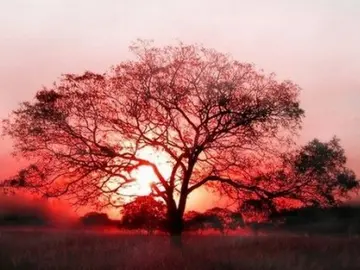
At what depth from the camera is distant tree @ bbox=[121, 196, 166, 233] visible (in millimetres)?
32125

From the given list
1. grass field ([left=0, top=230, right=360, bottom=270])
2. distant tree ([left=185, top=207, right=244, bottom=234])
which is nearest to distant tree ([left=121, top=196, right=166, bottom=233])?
distant tree ([left=185, top=207, right=244, bottom=234])

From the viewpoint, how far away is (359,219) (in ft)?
157

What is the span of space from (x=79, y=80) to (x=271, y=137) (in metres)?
9.32

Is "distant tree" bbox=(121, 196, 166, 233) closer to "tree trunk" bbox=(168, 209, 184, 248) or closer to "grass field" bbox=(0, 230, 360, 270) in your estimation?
"tree trunk" bbox=(168, 209, 184, 248)

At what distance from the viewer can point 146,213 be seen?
3288 cm

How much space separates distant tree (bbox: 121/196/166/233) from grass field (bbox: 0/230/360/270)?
5.99 m

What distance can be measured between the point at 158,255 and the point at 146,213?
539 inches

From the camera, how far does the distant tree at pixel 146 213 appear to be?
32.1m

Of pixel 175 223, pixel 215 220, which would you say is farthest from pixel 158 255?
pixel 215 220

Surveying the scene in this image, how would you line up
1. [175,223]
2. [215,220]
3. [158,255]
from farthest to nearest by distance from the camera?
[215,220] < [175,223] < [158,255]

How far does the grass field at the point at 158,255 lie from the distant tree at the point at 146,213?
599cm

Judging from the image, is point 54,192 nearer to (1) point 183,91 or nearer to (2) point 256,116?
(1) point 183,91

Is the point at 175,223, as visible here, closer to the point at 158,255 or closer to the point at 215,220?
the point at 215,220

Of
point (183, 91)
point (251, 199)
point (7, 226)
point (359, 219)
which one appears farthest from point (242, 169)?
point (359, 219)
